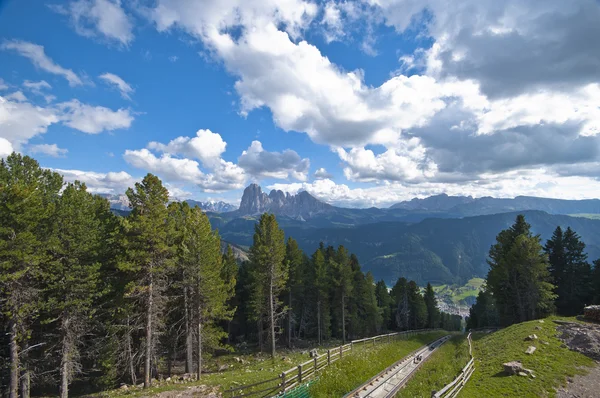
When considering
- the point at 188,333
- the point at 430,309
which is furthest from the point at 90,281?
the point at 430,309

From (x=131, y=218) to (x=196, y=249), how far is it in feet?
21.5

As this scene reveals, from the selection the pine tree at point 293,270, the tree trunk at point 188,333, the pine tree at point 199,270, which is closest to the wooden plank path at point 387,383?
the pine tree at point 199,270

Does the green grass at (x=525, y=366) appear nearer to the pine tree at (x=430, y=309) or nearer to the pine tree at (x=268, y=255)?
the pine tree at (x=268, y=255)

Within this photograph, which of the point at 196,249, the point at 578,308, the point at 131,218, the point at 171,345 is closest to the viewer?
the point at 131,218

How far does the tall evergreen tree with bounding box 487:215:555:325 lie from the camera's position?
40344 millimetres

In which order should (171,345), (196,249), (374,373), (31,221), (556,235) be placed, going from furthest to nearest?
(556,235) → (171,345) → (196,249) → (374,373) → (31,221)

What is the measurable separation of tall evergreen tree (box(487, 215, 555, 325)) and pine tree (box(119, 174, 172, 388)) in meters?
46.4

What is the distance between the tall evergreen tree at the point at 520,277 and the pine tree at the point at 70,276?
167 feet

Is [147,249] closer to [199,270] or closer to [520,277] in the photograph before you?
[199,270]

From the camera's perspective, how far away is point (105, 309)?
23.3m

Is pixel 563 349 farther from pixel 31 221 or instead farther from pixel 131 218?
pixel 31 221

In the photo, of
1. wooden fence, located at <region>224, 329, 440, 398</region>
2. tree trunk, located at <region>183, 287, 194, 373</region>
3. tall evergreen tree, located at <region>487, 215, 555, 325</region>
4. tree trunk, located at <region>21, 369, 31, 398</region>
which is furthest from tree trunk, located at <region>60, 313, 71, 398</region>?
tall evergreen tree, located at <region>487, 215, 555, 325</region>

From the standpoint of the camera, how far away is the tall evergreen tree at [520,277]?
132ft

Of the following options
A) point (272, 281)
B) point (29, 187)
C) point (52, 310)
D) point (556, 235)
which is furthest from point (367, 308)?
point (29, 187)
